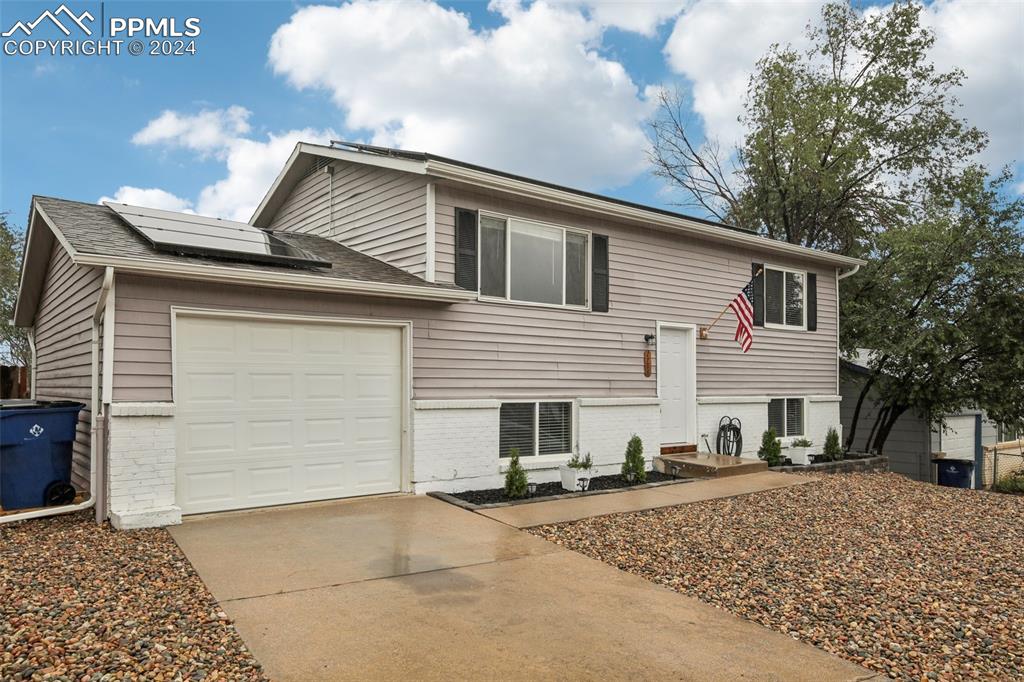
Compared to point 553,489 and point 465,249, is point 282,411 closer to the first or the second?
point 465,249

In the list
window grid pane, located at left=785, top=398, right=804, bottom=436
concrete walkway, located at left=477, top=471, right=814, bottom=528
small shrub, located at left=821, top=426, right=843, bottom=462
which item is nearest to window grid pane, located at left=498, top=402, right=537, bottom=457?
concrete walkway, located at left=477, top=471, right=814, bottom=528

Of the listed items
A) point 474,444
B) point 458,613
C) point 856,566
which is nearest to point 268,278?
point 474,444

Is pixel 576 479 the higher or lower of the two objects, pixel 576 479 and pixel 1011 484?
the higher

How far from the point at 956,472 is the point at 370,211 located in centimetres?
1369

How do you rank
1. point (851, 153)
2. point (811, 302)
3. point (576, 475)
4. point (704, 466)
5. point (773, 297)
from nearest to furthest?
point (576, 475)
point (704, 466)
point (773, 297)
point (811, 302)
point (851, 153)

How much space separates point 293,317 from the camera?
24.2 ft

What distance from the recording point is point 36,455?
22.1 ft

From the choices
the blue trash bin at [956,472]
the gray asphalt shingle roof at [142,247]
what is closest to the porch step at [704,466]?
the gray asphalt shingle roof at [142,247]

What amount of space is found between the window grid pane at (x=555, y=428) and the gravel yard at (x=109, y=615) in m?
5.04

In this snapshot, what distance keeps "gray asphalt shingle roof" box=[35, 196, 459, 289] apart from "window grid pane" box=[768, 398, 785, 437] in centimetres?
782

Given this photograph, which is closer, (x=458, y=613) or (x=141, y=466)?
(x=458, y=613)

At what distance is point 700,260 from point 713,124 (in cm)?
1250

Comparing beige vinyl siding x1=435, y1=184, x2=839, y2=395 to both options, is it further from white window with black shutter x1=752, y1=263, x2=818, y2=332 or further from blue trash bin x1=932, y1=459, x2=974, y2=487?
blue trash bin x1=932, y1=459, x2=974, y2=487

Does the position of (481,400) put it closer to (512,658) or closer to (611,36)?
(512,658)
